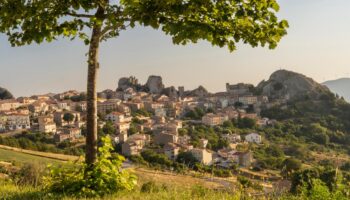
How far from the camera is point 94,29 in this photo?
217 inches

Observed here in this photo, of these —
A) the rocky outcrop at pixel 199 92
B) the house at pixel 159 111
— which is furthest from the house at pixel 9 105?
the rocky outcrop at pixel 199 92

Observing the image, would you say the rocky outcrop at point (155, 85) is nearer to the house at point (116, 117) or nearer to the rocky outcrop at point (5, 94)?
the rocky outcrop at point (5, 94)

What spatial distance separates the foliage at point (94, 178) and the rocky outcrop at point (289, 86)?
349ft

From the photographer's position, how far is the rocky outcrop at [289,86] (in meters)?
110

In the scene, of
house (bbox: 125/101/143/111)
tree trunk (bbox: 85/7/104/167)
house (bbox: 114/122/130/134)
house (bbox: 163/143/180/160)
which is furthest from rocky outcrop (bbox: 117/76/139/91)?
tree trunk (bbox: 85/7/104/167)

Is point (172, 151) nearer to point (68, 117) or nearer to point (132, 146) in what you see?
point (132, 146)

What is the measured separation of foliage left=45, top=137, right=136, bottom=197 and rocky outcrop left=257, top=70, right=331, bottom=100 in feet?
349

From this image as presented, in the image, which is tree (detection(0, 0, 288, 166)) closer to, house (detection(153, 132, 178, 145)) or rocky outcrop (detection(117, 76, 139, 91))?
house (detection(153, 132, 178, 145))

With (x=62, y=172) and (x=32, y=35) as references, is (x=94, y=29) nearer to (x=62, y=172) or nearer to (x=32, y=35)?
(x=32, y=35)

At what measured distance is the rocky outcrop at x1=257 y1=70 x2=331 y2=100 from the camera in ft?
361

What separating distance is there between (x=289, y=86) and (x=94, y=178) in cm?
11732

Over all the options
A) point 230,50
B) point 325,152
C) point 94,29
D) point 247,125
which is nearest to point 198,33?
point 230,50

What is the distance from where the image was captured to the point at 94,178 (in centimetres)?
508

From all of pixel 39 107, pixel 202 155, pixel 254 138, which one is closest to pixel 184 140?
pixel 254 138
